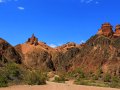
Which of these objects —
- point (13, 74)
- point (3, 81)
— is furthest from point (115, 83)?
point (3, 81)

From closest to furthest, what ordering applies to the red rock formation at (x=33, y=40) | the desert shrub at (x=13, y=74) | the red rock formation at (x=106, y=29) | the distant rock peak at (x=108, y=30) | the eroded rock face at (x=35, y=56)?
the desert shrub at (x=13, y=74) < the distant rock peak at (x=108, y=30) < the red rock formation at (x=106, y=29) < the eroded rock face at (x=35, y=56) < the red rock formation at (x=33, y=40)

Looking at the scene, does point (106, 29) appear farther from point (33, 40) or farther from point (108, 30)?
point (33, 40)

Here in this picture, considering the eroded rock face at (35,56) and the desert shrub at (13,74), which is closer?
the desert shrub at (13,74)

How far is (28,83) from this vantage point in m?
38.6

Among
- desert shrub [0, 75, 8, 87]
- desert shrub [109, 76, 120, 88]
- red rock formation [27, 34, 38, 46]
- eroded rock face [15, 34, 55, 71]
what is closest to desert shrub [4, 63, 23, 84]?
desert shrub [0, 75, 8, 87]

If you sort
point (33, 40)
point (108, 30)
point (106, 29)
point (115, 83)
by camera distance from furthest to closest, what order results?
point (33, 40)
point (108, 30)
point (106, 29)
point (115, 83)

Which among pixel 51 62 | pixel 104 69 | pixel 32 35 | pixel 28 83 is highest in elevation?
pixel 32 35

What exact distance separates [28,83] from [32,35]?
10961 cm

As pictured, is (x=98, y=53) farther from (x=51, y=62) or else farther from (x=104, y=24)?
(x=51, y=62)

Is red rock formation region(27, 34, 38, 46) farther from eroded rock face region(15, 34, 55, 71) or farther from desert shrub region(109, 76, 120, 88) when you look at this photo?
desert shrub region(109, 76, 120, 88)

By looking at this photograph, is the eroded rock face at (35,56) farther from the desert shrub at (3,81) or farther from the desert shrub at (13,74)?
the desert shrub at (3,81)

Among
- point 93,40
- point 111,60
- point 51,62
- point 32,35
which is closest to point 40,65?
point 51,62

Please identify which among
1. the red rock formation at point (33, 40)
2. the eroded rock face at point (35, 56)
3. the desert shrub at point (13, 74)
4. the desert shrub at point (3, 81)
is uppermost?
the red rock formation at point (33, 40)

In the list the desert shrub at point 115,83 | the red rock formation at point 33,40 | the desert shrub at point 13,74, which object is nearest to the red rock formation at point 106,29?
the desert shrub at point 115,83
